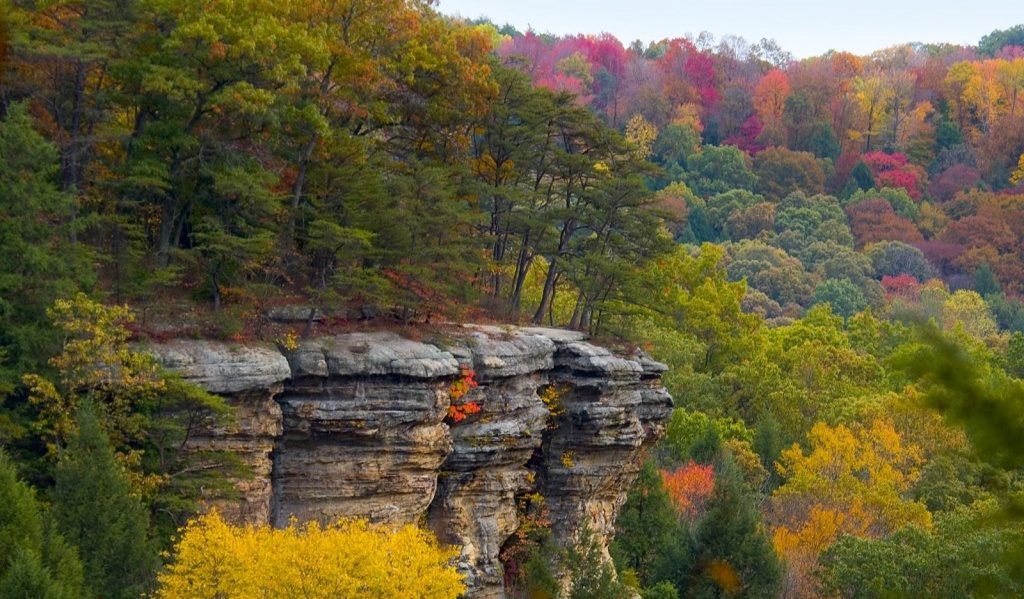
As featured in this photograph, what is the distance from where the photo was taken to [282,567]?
1864cm

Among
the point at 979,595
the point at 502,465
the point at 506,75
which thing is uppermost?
the point at 506,75

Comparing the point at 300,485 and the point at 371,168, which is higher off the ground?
the point at 371,168

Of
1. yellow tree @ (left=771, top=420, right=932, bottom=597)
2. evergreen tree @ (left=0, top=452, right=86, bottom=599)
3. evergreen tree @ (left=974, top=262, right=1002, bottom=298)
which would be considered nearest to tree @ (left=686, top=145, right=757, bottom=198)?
evergreen tree @ (left=974, top=262, right=1002, bottom=298)

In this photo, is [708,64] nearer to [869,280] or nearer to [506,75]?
[869,280]

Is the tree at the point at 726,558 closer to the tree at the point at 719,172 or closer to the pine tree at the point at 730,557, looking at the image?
the pine tree at the point at 730,557

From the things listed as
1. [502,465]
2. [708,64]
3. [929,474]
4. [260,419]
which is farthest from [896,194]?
[260,419]

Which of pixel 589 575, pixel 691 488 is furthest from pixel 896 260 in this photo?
pixel 589 575

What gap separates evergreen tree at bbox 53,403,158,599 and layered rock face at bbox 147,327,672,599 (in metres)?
2.98

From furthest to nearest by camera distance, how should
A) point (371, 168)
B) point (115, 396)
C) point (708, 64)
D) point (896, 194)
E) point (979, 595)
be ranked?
point (708, 64) < point (896, 194) < point (371, 168) < point (115, 396) < point (979, 595)

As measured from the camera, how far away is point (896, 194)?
8644 centimetres

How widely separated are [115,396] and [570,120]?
47.8 feet

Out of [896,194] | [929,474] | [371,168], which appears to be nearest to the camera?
[371,168]

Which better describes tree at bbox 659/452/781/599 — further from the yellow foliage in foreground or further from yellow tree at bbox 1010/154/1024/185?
yellow tree at bbox 1010/154/1024/185

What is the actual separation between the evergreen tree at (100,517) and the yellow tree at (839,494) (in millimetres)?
19303
